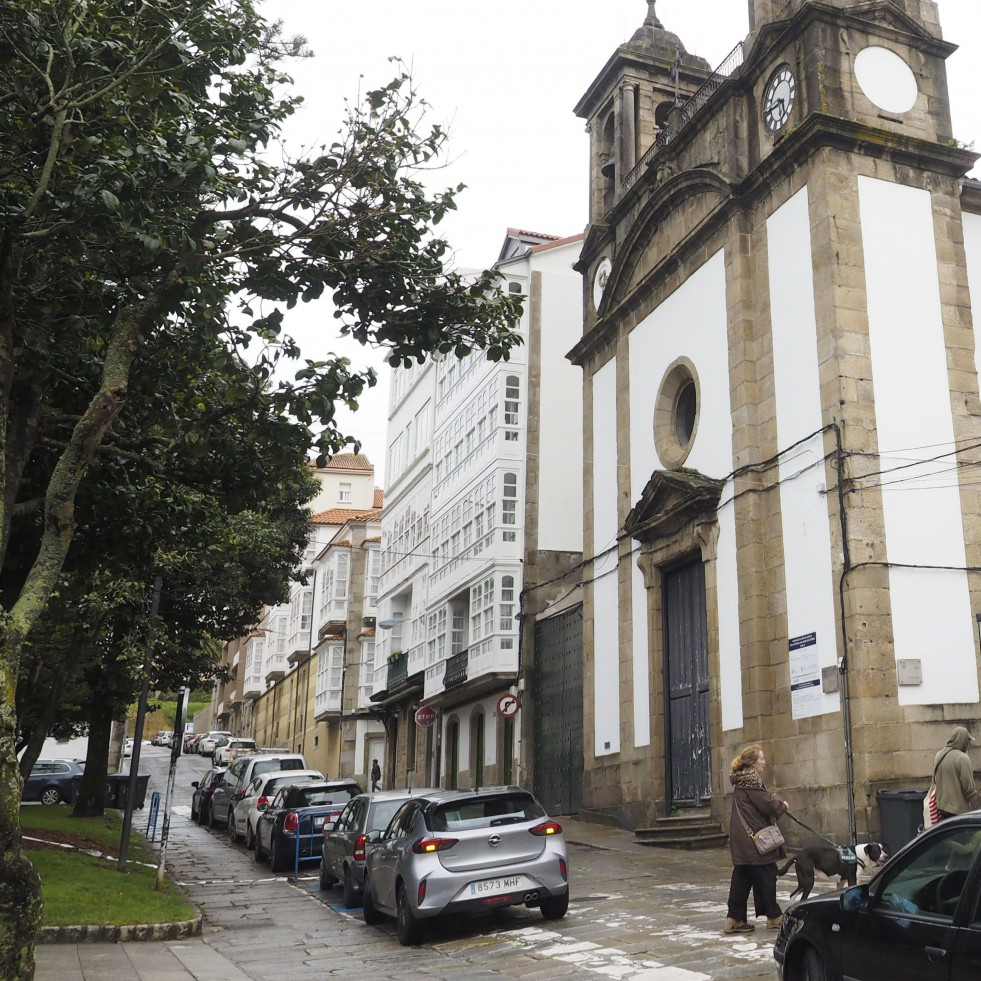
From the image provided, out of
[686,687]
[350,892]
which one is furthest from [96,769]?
[350,892]

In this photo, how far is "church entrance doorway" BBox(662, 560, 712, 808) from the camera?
776 inches

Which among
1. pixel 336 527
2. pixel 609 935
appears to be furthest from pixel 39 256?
pixel 336 527

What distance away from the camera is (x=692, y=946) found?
9.84 m

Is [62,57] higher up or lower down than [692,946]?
higher up

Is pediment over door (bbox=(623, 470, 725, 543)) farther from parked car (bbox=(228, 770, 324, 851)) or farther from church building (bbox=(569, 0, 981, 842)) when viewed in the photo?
parked car (bbox=(228, 770, 324, 851))

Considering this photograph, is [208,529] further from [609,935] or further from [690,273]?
[690,273]

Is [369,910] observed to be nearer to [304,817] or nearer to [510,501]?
[304,817]

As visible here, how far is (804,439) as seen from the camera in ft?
56.6

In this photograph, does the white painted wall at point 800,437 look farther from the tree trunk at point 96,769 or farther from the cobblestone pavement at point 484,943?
the tree trunk at point 96,769

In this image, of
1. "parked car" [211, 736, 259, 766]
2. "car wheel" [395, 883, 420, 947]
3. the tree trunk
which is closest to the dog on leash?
"car wheel" [395, 883, 420, 947]

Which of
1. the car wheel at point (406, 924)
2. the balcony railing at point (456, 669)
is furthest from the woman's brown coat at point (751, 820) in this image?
the balcony railing at point (456, 669)

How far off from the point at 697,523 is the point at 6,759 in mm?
14204

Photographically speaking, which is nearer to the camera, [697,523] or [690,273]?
[697,523]

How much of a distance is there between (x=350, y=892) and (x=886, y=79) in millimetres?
14656
